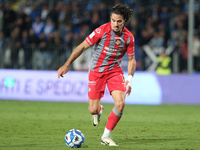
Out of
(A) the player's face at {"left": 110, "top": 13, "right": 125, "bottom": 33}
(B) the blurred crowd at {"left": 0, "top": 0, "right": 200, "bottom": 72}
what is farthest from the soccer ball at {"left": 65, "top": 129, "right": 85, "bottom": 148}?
(B) the blurred crowd at {"left": 0, "top": 0, "right": 200, "bottom": 72}

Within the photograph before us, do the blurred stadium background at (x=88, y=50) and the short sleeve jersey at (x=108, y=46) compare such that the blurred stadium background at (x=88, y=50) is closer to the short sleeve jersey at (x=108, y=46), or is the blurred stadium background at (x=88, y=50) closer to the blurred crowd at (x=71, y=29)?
the blurred crowd at (x=71, y=29)

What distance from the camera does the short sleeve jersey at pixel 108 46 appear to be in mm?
8617

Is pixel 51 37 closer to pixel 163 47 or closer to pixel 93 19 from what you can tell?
pixel 93 19

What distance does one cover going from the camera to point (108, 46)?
8.71 metres

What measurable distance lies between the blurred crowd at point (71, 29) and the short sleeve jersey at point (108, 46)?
34.6 ft

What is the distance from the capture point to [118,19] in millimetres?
8391

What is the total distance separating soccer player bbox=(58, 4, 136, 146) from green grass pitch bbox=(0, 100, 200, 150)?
688 mm

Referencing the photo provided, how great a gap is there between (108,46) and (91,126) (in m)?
3.00

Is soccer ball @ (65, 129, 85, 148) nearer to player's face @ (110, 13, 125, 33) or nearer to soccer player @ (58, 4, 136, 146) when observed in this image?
soccer player @ (58, 4, 136, 146)

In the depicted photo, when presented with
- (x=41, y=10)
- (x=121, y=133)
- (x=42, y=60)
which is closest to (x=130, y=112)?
(x=121, y=133)

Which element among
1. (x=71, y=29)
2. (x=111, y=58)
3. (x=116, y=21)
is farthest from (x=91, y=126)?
(x=71, y=29)

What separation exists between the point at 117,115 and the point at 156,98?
9349 millimetres

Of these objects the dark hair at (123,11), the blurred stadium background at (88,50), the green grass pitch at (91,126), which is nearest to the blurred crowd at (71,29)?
the blurred stadium background at (88,50)

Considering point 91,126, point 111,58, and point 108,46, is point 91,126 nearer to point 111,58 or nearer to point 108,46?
point 111,58
